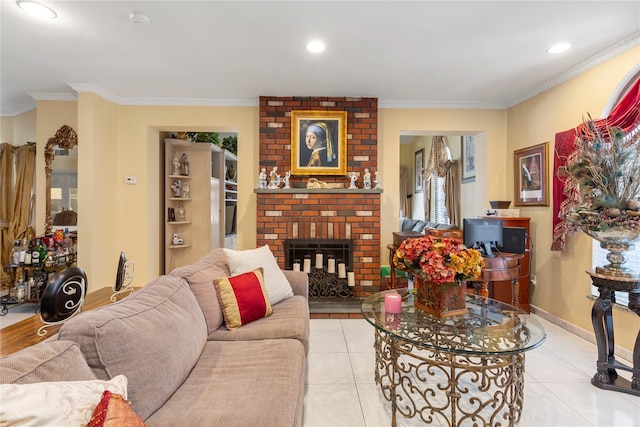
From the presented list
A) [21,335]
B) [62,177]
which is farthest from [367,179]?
[62,177]

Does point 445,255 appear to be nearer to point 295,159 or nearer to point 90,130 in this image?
point 295,159

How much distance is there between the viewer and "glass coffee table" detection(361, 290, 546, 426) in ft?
4.88

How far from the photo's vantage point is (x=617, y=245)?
206 cm

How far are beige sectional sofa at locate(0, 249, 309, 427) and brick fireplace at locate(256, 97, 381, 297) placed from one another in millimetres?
1970

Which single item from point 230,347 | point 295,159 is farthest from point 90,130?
point 230,347

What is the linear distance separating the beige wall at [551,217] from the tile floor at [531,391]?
0.32 metres

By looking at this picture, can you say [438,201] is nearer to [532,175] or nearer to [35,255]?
[532,175]

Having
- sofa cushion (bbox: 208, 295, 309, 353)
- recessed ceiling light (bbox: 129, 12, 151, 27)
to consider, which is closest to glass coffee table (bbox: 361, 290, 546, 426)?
sofa cushion (bbox: 208, 295, 309, 353)

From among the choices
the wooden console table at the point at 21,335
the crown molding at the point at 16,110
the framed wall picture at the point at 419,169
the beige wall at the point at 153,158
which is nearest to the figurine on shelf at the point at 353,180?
the beige wall at the point at 153,158

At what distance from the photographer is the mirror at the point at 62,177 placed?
3.73 m

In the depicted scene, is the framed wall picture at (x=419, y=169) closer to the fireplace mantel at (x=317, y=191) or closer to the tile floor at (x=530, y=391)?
the fireplace mantel at (x=317, y=191)

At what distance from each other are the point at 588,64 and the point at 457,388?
10.4 feet

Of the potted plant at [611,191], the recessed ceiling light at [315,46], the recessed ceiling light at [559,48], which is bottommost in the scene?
the potted plant at [611,191]

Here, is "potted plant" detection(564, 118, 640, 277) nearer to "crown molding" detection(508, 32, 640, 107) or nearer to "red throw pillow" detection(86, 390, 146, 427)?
"crown molding" detection(508, 32, 640, 107)
